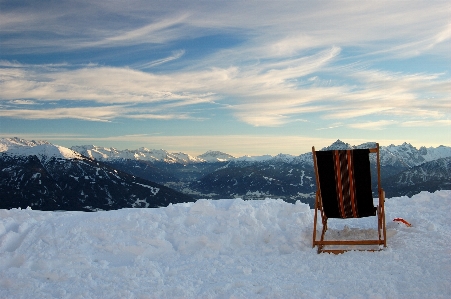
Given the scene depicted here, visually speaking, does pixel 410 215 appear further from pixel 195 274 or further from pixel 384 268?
pixel 195 274

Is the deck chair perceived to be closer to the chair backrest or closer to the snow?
the chair backrest

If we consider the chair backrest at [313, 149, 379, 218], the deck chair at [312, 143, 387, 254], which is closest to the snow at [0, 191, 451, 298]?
the deck chair at [312, 143, 387, 254]

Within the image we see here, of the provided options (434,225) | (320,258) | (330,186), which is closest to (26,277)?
(320,258)

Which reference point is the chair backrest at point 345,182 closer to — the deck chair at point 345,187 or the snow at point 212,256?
the deck chair at point 345,187

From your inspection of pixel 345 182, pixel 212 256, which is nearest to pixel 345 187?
pixel 345 182

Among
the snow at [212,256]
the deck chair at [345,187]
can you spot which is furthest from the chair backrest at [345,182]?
the snow at [212,256]

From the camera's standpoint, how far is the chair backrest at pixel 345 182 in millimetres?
6711

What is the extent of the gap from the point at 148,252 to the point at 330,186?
3193 mm

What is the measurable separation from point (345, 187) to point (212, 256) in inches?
96.2

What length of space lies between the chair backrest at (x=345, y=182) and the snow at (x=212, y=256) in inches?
27.4

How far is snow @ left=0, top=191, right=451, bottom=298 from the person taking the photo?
198 inches

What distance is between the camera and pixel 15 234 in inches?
277

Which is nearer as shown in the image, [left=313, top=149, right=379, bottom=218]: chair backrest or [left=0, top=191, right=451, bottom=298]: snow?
[left=0, top=191, right=451, bottom=298]: snow

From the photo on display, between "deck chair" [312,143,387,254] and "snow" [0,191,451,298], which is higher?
"deck chair" [312,143,387,254]
